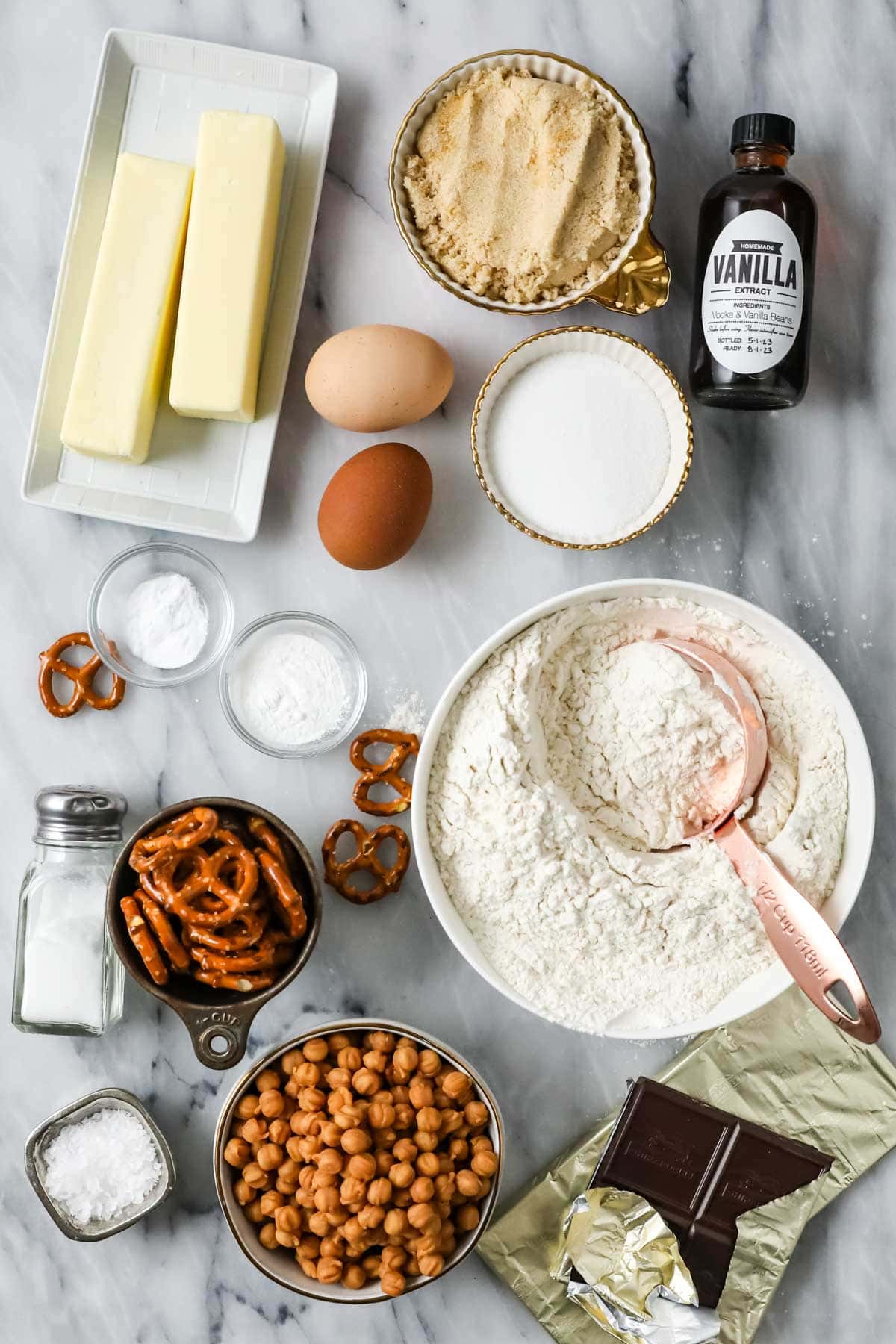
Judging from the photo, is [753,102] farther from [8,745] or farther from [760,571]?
[8,745]

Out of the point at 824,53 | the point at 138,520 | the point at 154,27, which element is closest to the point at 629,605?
the point at 138,520

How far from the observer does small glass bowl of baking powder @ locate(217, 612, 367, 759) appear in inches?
54.1

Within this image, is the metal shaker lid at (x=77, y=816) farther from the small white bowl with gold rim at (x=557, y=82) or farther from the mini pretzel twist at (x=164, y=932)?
the small white bowl with gold rim at (x=557, y=82)

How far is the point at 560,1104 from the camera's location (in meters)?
1.43

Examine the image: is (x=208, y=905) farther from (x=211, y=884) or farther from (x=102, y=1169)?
(x=102, y=1169)

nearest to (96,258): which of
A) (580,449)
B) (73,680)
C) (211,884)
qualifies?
(73,680)

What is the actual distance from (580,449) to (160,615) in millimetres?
602

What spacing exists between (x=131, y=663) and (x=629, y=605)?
68 cm

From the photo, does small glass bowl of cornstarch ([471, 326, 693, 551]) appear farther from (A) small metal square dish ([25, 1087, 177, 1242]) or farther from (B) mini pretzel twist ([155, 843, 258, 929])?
(A) small metal square dish ([25, 1087, 177, 1242])

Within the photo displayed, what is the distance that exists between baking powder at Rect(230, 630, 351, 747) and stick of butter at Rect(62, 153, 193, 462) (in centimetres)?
33

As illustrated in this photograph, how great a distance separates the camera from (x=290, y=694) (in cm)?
137

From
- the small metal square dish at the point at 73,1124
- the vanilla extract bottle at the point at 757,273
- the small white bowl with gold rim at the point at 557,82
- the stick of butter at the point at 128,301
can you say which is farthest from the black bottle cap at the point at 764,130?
the small metal square dish at the point at 73,1124

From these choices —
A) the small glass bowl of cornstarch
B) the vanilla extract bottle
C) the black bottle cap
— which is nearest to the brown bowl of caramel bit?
the small glass bowl of cornstarch

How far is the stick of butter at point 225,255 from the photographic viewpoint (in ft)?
4.24
